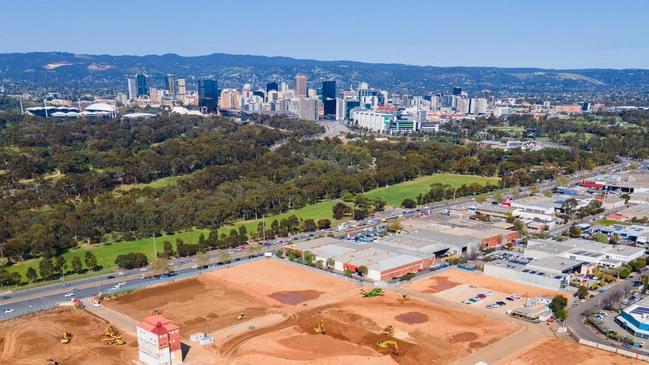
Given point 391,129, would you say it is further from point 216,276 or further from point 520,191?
point 216,276

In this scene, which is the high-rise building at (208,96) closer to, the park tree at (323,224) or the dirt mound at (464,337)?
the park tree at (323,224)

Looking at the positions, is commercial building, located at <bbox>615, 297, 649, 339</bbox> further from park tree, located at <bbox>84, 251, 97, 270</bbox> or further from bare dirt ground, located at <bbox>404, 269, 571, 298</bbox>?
park tree, located at <bbox>84, 251, 97, 270</bbox>

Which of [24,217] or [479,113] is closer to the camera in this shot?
[24,217]

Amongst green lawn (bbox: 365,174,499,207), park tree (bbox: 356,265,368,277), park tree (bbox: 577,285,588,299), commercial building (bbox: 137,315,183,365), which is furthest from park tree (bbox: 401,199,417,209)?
commercial building (bbox: 137,315,183,365)

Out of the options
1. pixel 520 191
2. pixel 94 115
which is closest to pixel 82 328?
pixel 520 191

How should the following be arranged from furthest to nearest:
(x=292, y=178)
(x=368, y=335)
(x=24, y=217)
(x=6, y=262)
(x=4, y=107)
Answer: (x=4, y=107) < (x=292, y=178) < (x=24, y=217) < (x=6, y=262) < (x=368, y=335)

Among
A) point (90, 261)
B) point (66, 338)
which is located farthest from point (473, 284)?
point (90, 261)

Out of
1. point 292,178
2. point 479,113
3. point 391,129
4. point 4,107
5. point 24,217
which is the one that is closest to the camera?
point 24,217
